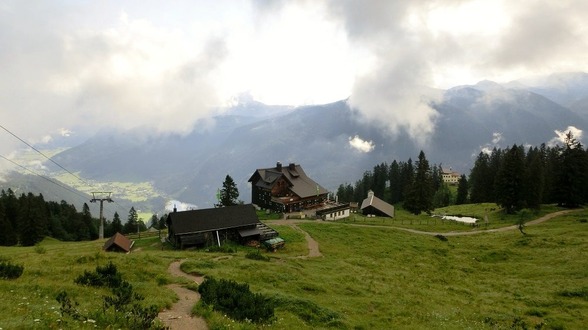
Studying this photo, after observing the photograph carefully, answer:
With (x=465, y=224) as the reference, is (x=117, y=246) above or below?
above

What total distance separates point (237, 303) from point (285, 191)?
210ft

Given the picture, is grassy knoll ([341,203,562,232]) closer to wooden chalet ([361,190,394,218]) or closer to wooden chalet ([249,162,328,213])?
wooden chalet ([361,190,394,218])

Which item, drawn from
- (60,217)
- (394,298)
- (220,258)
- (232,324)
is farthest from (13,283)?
(60,217)

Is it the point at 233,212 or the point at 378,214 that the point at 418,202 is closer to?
the point at 378,214

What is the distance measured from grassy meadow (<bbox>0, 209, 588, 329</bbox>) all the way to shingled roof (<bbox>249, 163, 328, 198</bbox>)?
2442 cm

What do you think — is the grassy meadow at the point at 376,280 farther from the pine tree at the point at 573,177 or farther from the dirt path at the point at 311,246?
the pine tree at the point at 573,177

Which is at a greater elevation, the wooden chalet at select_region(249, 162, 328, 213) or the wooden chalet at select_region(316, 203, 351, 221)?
the wooden chalet at select_region(249, 162, 328, 213)

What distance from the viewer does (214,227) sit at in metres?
50.0

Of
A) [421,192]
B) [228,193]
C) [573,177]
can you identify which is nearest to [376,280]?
[228,193]

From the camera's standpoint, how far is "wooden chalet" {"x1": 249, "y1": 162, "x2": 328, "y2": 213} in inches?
3128

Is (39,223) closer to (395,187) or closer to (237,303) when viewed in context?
(237,303)

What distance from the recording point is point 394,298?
28047 millimetres

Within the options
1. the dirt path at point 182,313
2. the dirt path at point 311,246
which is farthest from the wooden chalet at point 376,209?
the dirt path at point 182,313

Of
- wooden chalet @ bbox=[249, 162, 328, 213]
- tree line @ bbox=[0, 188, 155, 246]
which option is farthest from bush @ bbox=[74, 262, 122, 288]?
wooden chalet @ bbox=[249, 162, 328, 213]
